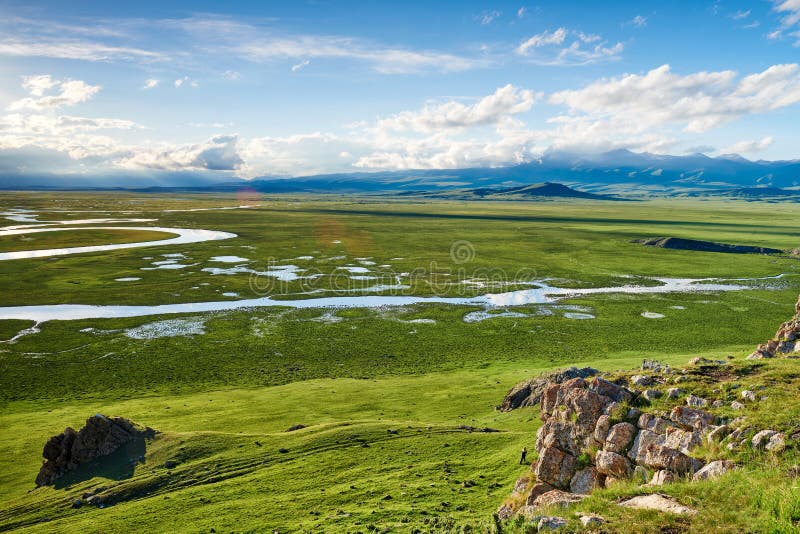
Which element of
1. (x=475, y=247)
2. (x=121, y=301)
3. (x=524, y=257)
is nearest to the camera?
(x=121, y=301)

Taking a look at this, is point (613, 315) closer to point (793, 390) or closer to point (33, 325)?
point (793, 390)

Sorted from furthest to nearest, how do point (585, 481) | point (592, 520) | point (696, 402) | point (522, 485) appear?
point (522, 485), point (696, 402), point (585, 481), point (592, 520)

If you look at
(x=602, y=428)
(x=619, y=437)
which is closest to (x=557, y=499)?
(x=619, y=437)

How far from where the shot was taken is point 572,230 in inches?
7569

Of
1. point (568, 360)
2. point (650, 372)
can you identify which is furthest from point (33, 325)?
point (650, 372)

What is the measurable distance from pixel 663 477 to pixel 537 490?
4.89 metres

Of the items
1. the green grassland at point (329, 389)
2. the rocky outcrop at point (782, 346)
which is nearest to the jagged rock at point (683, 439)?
the green grassland at point (329, 389)

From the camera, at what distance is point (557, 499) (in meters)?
18.0

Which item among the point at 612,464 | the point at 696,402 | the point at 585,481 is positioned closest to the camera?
the point at 612,464

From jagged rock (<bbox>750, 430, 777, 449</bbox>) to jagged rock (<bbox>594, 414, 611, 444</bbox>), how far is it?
17.1 ft

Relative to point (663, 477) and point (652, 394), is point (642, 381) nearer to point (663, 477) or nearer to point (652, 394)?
point (652, 394)

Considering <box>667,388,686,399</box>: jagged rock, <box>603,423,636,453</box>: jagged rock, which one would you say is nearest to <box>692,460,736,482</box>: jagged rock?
<box>603,423,636,453</box>: jagged rock

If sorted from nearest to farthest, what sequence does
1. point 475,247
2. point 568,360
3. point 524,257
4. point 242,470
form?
1. point 242,470
2. point 568,360
3. point 524,257
4. point 475,247

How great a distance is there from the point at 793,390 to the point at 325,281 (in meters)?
83.9
